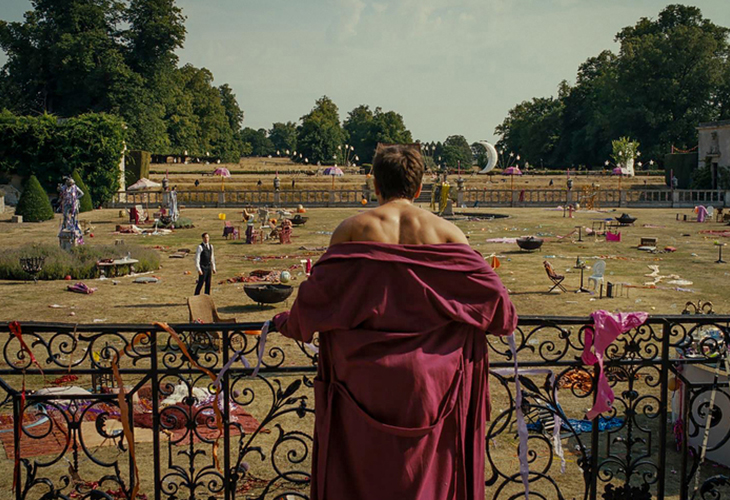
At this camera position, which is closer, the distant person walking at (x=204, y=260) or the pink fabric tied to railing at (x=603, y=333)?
the pink fabric tied to railing at (x=603, y=333)

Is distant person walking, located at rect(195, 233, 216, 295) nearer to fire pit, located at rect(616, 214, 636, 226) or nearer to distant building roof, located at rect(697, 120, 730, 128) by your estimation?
fire pit, located at rect(616, 214, 636, 226)

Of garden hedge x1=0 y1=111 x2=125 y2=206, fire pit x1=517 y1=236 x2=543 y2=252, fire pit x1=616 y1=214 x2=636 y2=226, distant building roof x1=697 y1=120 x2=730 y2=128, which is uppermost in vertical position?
distant building roof x1=697 y1=120 x2=730 y2=128

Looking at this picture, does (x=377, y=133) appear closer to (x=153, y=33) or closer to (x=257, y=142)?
(x=257, y=142)

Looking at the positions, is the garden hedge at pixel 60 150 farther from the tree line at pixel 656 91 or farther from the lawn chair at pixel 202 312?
the tree line at pixel 656 91

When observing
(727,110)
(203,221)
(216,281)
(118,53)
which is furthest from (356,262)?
(727,110)

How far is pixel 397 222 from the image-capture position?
11.1 ft

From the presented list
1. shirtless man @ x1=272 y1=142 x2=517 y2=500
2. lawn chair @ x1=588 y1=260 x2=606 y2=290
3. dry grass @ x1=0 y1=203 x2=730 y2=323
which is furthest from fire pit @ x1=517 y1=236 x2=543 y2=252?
shirtless man @ x1=272 y1=142 x2=517 y2=500

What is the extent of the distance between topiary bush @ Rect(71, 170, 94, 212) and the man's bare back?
43118 mm

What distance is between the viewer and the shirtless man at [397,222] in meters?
3.35

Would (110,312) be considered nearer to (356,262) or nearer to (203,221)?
(356,262)

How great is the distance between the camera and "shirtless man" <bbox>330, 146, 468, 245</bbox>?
3348mm

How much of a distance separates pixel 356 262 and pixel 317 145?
102441 millimetres

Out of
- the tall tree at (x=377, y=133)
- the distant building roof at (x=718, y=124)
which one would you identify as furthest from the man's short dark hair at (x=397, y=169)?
the tall tree at (x=377, y=133)

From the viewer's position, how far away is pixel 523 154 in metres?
96.0
